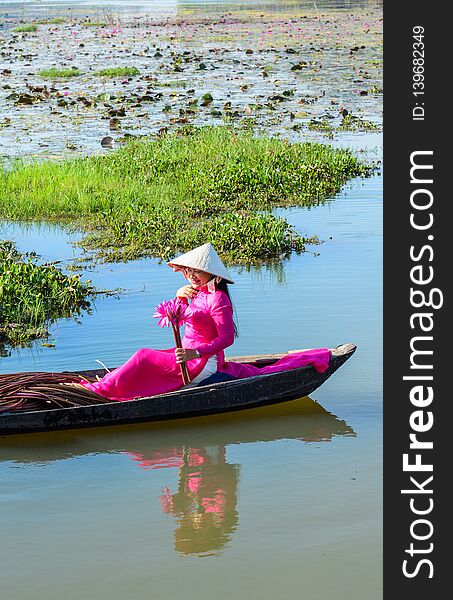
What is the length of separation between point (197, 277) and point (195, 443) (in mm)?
978

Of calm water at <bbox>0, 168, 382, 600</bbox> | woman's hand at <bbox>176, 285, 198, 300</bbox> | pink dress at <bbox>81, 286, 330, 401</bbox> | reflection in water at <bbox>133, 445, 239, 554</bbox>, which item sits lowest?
reflection in water at <bbox>133, 445, 239, 554</bbox>

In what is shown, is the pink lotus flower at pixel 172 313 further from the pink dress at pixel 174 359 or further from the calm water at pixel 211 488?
the calm water at pixel 211 488

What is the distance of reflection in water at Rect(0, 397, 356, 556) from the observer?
650cm

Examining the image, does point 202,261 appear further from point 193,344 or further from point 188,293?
point 193,344

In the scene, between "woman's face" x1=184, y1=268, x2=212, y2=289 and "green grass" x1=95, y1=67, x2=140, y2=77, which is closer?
"woman's face" x1=184, y1=268, x2=212, y2=289

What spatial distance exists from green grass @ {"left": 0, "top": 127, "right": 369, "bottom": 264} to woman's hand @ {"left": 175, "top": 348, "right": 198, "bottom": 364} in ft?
13.7

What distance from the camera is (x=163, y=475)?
674 centimetres

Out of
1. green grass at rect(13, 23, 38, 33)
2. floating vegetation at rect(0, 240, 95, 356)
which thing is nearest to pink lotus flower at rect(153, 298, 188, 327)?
floating vegetation at rect(0, 240, 95, 356)

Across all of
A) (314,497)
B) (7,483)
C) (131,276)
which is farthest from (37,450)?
(131,276)

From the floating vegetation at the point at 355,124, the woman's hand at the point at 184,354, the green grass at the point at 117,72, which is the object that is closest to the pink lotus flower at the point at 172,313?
the woman's hand at the point at 184,354

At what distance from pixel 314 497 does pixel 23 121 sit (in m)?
15.3

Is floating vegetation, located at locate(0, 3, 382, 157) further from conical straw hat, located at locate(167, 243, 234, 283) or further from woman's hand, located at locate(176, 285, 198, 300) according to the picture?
conical straw hat, located at locate(167, 243, 234, 283)
